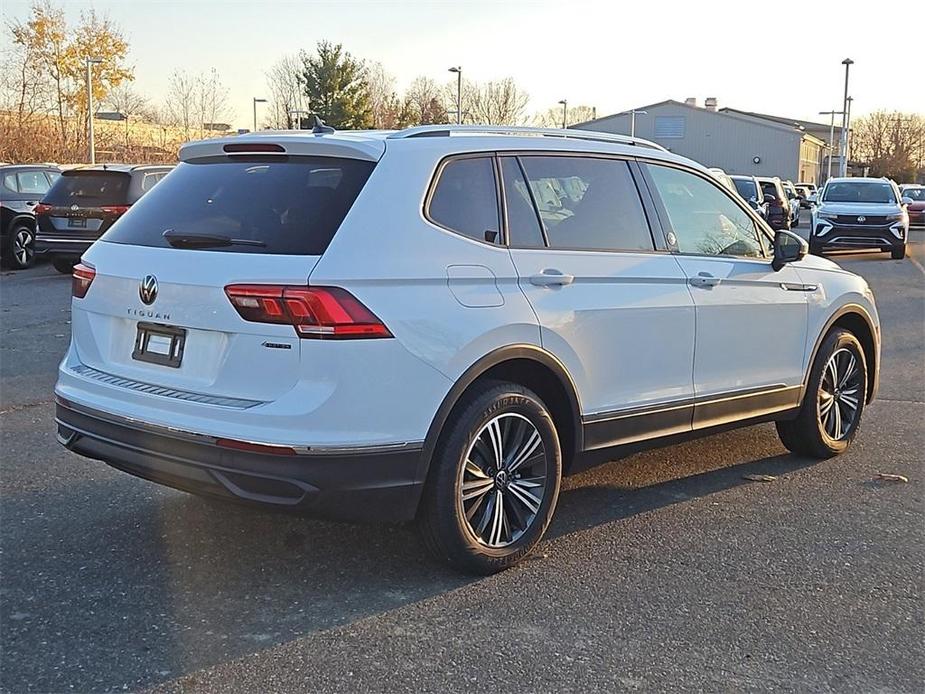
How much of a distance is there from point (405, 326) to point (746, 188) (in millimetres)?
21068

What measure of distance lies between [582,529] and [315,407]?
171 cm

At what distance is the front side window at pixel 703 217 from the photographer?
5.10 metres

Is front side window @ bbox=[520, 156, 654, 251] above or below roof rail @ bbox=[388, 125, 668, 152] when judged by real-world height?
below

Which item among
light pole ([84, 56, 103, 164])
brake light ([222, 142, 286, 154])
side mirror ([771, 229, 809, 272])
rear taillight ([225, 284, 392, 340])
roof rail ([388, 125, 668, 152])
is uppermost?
light pole ([84, 56, 103, 164])

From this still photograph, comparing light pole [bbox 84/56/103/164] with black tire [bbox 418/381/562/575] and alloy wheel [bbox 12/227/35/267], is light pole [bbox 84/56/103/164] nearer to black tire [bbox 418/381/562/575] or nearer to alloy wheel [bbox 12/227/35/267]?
alloy wheel [bbox 12/227/35/267]

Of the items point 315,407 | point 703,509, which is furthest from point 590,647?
point 703,509

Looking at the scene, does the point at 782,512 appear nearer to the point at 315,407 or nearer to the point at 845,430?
the point at 845,430

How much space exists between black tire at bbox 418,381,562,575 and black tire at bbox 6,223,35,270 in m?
14.5

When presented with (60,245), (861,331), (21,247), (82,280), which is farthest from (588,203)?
(21,247)

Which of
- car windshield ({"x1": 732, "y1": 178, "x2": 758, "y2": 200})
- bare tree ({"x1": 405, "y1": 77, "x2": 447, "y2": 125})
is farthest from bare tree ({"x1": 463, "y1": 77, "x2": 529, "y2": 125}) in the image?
car windshield ({"x1": 732, "y1": 178, "x2": 758, "y2": 200})

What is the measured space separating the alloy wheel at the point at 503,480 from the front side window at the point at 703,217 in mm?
1431

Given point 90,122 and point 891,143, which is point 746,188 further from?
point 891,143

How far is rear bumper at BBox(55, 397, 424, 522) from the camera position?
142 inches

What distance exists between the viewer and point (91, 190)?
15.2m
